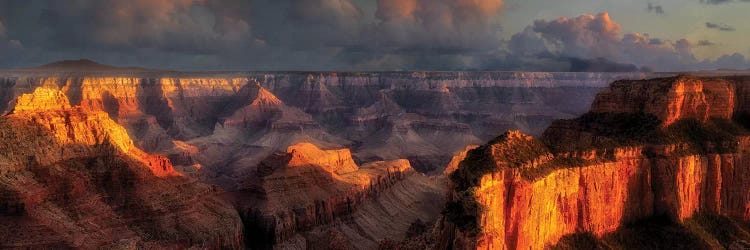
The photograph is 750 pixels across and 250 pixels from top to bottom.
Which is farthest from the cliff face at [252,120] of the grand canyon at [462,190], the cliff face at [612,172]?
the cliff face at [612,172]

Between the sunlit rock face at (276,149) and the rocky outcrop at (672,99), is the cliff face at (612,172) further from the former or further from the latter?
the sunlit rock face at (276,149)

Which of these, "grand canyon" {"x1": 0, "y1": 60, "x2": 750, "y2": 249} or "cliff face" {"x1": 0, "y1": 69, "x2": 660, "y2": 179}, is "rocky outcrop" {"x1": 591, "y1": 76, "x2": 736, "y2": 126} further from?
"cliff face" {"x1": 0, "y1": 69, "x2": 660, "y2": 179}

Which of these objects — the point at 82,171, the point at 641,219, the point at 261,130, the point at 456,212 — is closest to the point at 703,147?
the point at 641,219

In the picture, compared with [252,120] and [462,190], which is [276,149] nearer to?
[252,120]

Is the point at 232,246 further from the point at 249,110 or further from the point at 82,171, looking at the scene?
the point at 249,110

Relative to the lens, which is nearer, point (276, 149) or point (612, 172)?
point (612, 172)

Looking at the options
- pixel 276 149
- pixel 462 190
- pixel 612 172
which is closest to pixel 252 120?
pixel 276 149
